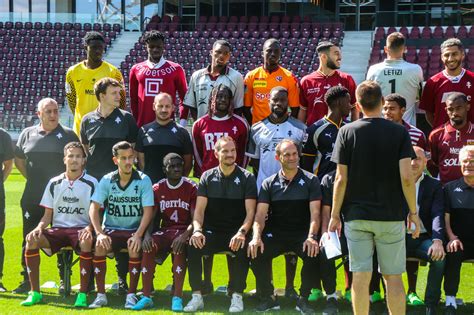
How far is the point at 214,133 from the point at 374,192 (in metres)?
2.72

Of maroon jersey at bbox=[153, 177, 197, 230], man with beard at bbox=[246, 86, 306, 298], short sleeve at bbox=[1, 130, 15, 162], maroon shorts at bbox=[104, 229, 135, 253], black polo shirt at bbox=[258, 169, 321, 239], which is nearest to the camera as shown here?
black polo shirt at bbox=[258, 169, 321, 239]

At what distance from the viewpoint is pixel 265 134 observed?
7.88 metres

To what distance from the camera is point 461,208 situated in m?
7.08

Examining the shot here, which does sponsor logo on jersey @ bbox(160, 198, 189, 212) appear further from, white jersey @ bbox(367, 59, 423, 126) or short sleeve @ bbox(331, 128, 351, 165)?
white jersey @ bbox(367, 59, 423, 126)

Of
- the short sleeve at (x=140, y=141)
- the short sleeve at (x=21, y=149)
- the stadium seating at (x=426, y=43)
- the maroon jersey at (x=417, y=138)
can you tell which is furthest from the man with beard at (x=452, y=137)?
the stadium seating at (x=426, y=43)

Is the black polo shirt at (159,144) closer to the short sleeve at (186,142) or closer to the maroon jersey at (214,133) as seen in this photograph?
the short sleeve at (186,142)

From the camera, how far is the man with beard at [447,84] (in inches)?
317

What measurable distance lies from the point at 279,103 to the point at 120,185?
73.8 inches

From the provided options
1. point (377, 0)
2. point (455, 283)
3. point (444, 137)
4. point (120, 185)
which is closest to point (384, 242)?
point (455, 283)

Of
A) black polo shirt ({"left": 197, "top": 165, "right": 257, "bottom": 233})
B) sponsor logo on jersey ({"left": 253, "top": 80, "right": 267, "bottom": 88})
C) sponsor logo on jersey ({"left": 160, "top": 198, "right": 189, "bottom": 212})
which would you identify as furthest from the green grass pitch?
sponsor logo on jersey ({"left": 253, "top": 80, "right": 267, "bottom": 88})

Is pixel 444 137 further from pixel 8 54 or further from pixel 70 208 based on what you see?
pixel 8 54

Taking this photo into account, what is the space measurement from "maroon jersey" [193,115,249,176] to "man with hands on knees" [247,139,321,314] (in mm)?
795

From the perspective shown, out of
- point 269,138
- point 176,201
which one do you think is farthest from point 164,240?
point 269,138

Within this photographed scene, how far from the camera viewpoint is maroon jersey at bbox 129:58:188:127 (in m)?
8.68
